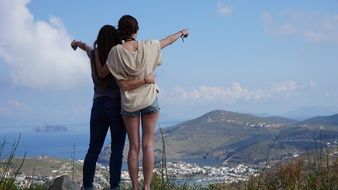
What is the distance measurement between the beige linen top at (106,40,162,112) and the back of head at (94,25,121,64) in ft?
0.71

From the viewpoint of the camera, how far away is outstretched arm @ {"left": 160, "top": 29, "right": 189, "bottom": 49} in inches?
208

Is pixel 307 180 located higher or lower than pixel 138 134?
lower

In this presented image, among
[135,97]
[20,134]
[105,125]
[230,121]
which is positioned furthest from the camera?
[230,121]

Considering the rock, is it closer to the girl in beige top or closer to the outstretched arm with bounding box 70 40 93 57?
the girl in beige top

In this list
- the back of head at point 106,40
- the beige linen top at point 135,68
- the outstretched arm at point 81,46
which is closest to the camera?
the beige linen top at point 135,68

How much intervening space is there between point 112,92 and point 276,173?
1971mm

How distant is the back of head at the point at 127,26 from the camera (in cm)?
504

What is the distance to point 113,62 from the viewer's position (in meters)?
5.05

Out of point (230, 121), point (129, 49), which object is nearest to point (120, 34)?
point (129, 49)

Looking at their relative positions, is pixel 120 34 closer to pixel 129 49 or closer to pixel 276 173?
pixel 129 49

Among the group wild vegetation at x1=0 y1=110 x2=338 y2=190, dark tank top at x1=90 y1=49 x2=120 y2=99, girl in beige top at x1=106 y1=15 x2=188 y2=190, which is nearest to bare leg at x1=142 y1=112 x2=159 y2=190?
girl in beige top at x1=106 y1=15 x2=188 y2=190

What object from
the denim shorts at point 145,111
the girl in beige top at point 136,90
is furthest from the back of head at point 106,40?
the denim shorts at point 145,111

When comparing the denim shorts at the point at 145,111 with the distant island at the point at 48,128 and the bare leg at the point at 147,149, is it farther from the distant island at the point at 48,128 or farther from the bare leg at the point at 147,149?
the distant island at the point at 48,128

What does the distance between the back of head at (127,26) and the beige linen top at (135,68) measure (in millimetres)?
137
